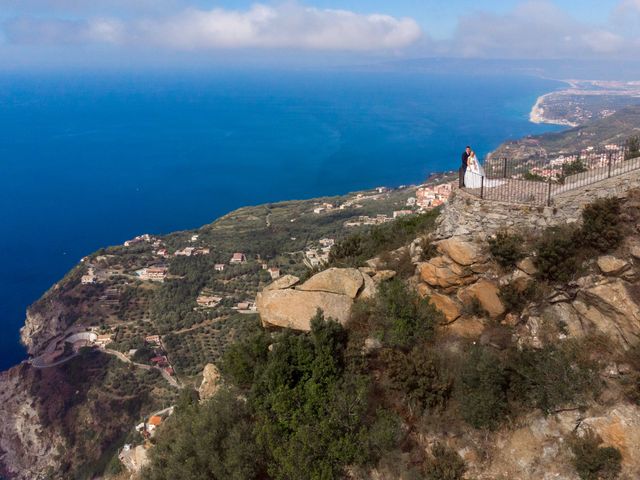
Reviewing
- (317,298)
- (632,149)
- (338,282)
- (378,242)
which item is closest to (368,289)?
(338,282)

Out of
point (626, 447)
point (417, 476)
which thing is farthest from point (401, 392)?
point (626, 447)

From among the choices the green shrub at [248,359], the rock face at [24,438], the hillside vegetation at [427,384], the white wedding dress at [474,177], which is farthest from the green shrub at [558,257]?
the rock face at [24,438]

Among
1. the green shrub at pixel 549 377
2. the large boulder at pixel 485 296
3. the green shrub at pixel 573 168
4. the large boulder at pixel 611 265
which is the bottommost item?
the green shrub at pixel 549 377

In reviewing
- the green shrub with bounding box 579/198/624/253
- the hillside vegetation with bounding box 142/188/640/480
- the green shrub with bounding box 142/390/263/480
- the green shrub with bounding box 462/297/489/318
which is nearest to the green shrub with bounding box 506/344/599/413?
the hillside vegetation with bounding box 142/188/640/480

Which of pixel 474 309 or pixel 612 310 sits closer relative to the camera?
pixel 612 310

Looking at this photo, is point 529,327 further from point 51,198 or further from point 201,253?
point 51,198

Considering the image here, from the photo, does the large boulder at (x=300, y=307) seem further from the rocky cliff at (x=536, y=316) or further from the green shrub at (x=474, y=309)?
the green shrub at (x=474, y=309)

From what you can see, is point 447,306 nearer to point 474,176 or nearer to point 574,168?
point 474,176
